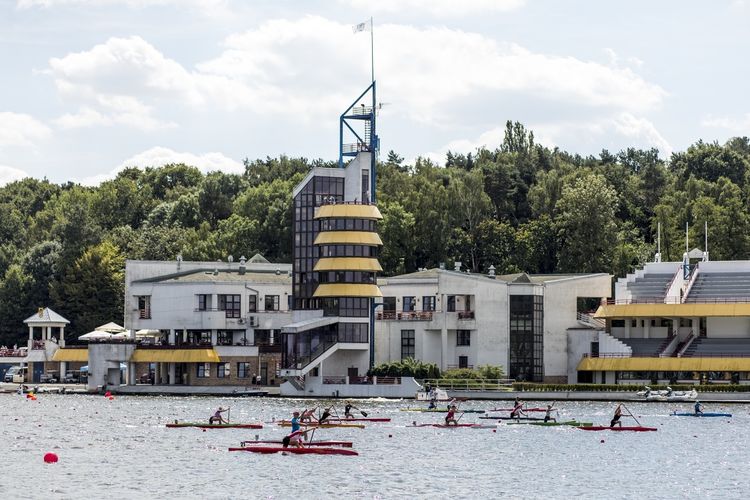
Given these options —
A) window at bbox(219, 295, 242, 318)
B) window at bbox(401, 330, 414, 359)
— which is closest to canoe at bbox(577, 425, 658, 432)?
window at bbox(401, 330, 414, 359)

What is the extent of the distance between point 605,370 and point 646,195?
65055 mm

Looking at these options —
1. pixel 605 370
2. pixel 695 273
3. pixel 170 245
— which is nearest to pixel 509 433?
pixel 605 370

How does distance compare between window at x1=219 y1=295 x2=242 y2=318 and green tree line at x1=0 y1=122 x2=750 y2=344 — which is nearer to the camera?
window at x1=219 y1=295 x2=242 y2=318

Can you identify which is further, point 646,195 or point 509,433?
point 646,195

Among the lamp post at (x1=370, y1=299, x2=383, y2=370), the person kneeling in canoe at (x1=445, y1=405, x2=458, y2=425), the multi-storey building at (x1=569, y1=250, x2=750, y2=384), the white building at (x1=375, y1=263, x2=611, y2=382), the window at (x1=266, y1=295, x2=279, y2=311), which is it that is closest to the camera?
the person kneeling in canoe at (x1=445, y1=405, x2=458, y2=425)

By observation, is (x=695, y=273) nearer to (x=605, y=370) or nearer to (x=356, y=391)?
(x=605, y=370)

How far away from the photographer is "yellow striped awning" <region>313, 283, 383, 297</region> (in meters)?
134

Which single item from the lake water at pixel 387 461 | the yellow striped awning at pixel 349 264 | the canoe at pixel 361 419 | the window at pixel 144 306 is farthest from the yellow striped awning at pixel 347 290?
the canoe at pixel 361 419

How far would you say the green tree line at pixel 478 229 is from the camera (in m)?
166

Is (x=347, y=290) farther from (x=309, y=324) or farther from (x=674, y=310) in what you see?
(x=674, y=310)

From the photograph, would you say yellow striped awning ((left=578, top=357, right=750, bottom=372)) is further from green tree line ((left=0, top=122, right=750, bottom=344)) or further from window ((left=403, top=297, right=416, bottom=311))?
green tree line ((left=0, top=122, right=750, bottom=344))

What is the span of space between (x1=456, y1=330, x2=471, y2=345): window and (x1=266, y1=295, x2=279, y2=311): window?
1933cm

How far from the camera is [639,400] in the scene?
122562 mm

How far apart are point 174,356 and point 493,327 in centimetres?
2852
